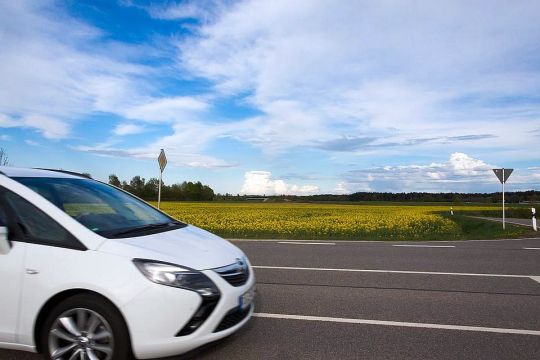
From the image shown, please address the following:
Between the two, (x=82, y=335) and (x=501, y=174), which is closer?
(x=82, y=335)

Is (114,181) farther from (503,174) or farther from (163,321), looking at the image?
(163,321)

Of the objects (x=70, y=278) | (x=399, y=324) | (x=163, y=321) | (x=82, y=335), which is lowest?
(x=399, y=324)

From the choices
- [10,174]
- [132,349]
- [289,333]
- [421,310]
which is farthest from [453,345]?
[10,174]

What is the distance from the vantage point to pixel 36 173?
3.99 meters

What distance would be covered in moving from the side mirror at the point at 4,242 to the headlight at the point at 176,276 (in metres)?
0.98

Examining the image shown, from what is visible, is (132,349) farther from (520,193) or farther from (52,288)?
(520,193)

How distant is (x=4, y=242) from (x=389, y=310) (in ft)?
13.1

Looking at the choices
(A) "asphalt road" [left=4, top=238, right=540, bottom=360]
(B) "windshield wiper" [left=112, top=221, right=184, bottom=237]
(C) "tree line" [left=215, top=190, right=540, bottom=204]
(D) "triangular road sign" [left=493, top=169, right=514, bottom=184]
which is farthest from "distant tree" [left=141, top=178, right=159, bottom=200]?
(B) "windshield wiper" [left=112, top=221, right=184, bottom=237]

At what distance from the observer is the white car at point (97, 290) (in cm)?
311

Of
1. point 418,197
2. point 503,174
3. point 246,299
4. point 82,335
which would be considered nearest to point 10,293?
point 82,335

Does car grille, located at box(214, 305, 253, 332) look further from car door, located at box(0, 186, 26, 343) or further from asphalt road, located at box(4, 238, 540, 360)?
car door, located at box(0, 186, 26, 343)

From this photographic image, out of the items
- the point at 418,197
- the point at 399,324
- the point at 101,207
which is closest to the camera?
the point at 101,207

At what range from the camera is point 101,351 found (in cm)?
315

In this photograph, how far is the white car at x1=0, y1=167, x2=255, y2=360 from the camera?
10.2 feet
